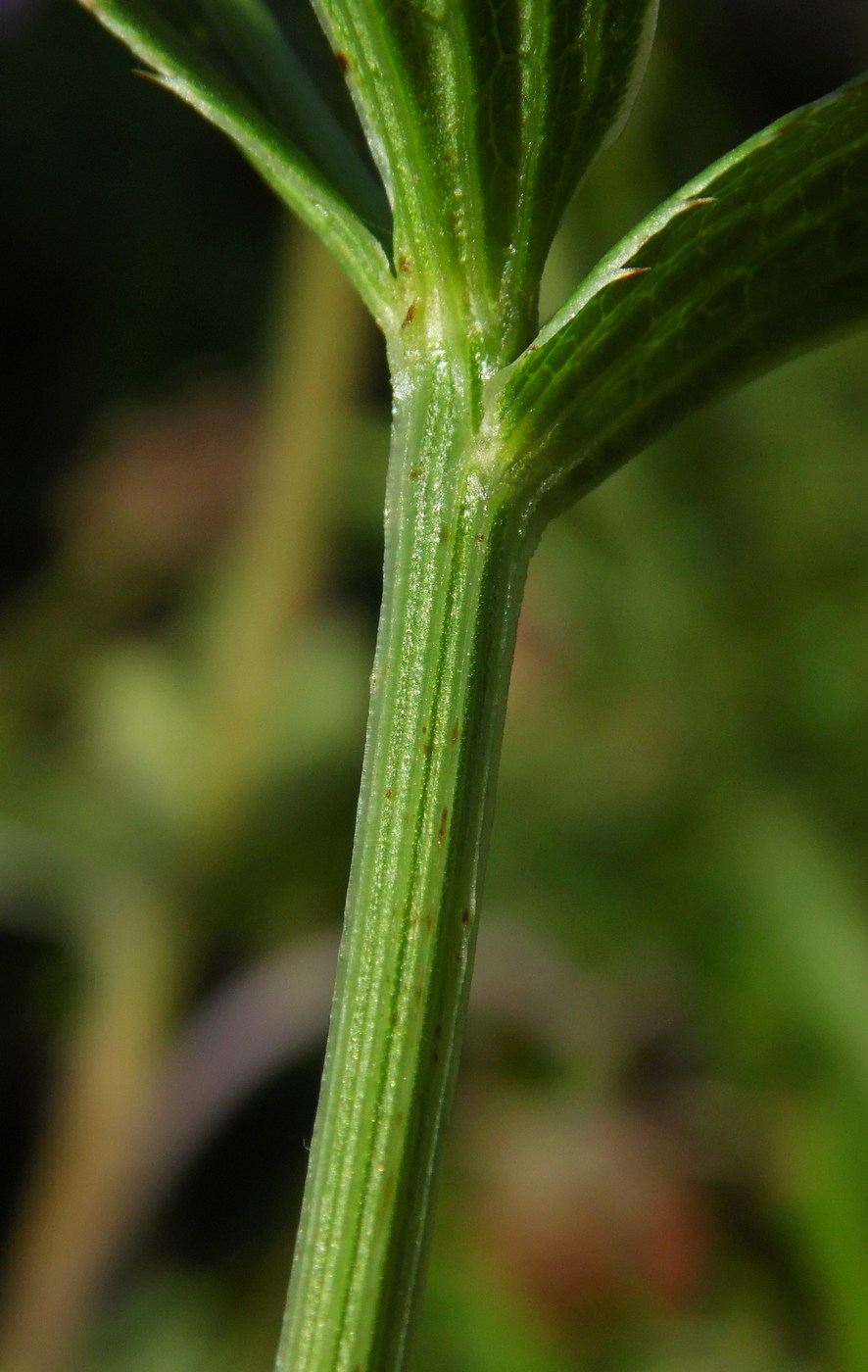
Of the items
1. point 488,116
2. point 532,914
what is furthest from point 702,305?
point 532,914

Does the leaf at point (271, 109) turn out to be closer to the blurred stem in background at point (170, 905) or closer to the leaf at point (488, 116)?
the leaf at point (488, 116)

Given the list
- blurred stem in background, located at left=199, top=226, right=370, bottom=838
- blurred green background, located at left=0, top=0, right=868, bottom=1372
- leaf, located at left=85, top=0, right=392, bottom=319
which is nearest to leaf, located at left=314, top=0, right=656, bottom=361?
leaf, located at left=85, top=0, right=392, bottom=319

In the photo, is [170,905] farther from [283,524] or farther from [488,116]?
[488,116]

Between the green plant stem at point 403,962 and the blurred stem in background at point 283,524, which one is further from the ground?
the blurred stem in background at point 283,524

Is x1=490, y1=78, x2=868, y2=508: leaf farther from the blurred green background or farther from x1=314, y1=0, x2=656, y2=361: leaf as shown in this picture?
the blurred green background

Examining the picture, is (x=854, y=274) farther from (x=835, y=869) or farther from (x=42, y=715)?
(x=42, y=715)

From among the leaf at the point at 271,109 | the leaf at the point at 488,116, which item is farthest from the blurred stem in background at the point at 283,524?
the leaf at the point at 488,116

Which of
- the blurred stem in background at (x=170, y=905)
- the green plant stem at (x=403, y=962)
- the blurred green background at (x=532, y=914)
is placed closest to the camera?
the green plant stem at (x=403, y=962)
